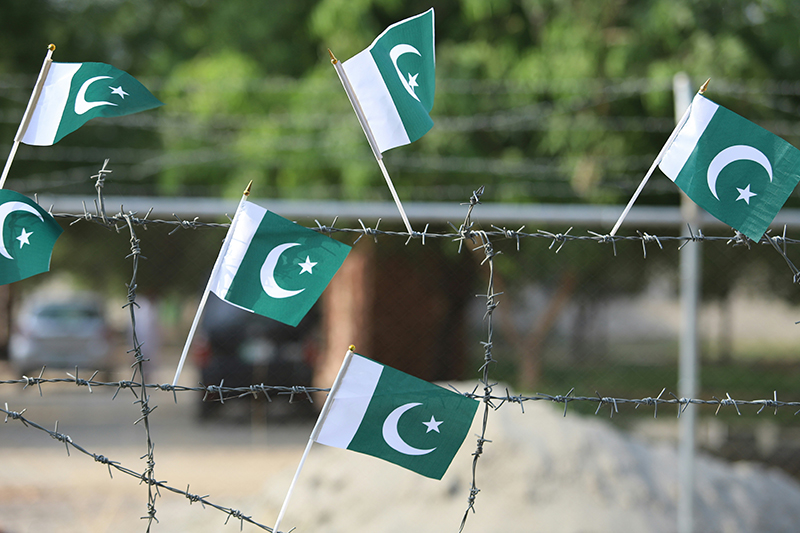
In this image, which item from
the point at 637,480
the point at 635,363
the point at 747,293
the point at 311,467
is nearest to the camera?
the point at 637,480

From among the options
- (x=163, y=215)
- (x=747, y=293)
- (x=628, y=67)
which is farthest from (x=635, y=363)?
(x=163, y=215)

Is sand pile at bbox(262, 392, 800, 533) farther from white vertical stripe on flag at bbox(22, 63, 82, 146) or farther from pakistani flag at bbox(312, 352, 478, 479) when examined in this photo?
white vertical stripe on flag at bbox(22, 63, 82, 146)

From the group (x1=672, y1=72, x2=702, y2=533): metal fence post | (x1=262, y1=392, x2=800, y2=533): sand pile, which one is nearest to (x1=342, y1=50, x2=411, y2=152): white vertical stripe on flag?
(x1=672, y1=72, x2=702, y2=533): metal fence post

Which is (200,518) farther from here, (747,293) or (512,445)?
(747,293)

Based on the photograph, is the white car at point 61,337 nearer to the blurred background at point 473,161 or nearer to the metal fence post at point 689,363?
the blurred background at point 473,161

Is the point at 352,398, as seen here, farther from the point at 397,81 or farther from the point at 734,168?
the point at 734,168

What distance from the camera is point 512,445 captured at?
14.5 feet

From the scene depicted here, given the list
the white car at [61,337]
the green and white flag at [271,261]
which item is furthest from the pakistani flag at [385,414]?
the white car at [61,337]

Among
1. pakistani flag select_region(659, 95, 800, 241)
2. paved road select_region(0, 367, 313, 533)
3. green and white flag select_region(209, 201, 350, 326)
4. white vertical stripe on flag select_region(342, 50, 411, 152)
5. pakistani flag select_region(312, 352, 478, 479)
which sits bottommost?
paved road select_region(0, 367, 313, 533)

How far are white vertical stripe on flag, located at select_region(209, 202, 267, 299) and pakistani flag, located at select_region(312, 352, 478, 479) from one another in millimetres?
441

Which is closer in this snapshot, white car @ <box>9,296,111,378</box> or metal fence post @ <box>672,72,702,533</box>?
metal fence post @ <box>672,72,702,533</box>

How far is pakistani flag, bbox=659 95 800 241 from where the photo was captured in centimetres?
208

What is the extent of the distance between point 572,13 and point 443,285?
14.1 ft

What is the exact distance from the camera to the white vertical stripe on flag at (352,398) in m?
1.97
